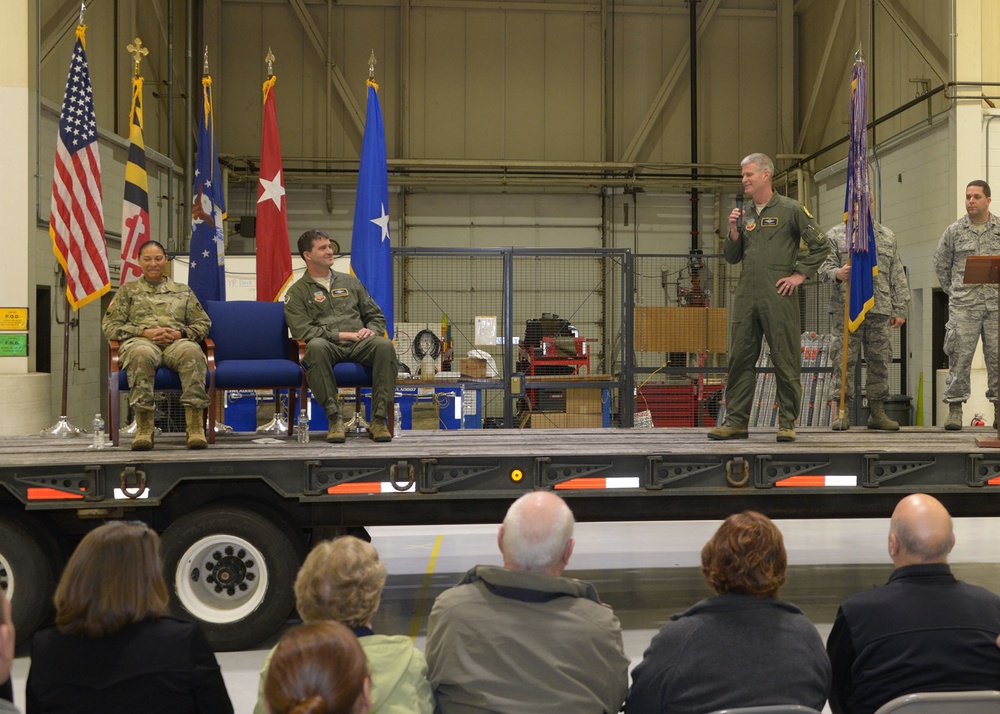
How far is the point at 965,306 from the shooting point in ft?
23.5

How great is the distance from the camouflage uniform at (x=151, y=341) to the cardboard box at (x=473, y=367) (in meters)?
6.53

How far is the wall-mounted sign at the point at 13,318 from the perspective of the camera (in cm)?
1055

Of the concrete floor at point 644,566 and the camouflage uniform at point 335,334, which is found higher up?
the camouflage uniform at point 335,334

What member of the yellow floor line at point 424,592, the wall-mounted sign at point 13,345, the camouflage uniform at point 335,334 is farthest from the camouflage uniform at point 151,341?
the wall-mounted sign at point 13,345

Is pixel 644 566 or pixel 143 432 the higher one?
pixel 143 432

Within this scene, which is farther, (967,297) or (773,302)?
(967,297)

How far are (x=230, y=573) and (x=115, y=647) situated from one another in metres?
2.71

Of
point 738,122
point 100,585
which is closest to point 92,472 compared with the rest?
point 100,585

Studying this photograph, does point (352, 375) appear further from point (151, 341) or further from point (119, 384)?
point (119, 384)

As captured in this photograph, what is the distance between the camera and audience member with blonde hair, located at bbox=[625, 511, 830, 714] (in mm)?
2420

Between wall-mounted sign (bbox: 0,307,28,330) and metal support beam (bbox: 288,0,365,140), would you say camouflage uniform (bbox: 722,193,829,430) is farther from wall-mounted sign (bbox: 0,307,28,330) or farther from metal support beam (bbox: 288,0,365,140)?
metal support beam (bbox: 288,0,365,140)

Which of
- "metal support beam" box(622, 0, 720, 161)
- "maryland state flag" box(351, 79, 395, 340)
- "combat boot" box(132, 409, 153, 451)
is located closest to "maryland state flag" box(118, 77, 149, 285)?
"maryland state flag" box(351, 79, 395, 340)

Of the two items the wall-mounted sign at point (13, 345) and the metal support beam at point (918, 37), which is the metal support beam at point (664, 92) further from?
the wall-mounted sign at point (13, 345)

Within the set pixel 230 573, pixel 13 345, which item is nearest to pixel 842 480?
pixel 230 573
